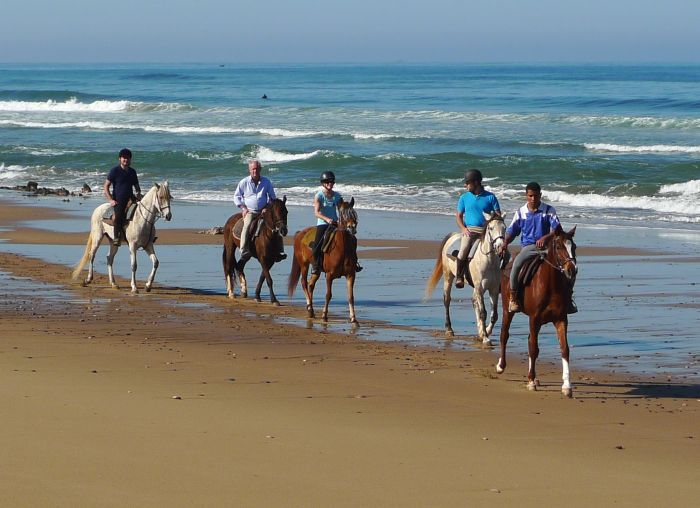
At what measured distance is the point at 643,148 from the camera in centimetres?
4362

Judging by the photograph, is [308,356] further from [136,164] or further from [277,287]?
[136,164]

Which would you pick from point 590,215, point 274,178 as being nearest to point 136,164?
point 274,178

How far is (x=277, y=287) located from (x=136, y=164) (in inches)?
989

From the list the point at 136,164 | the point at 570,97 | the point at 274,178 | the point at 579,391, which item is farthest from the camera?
the point at 570,97

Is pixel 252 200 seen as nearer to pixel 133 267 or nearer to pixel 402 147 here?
pixel 133 267

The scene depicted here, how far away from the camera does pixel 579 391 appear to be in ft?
33.5

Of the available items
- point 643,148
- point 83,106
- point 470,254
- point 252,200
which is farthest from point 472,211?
point 83,106

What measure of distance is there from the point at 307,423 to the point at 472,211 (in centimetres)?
476

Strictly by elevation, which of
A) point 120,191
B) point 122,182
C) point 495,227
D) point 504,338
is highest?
point 495,227

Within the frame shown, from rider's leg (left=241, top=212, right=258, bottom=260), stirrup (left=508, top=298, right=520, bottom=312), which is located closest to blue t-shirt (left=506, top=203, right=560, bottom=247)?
stirrup (left=508, top=298, right=520, bottom=312)

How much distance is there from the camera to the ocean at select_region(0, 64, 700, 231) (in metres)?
32.2

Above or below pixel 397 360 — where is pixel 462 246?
above

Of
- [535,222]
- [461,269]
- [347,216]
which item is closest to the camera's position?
[535,222]

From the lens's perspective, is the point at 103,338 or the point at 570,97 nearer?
the point at 103,338
